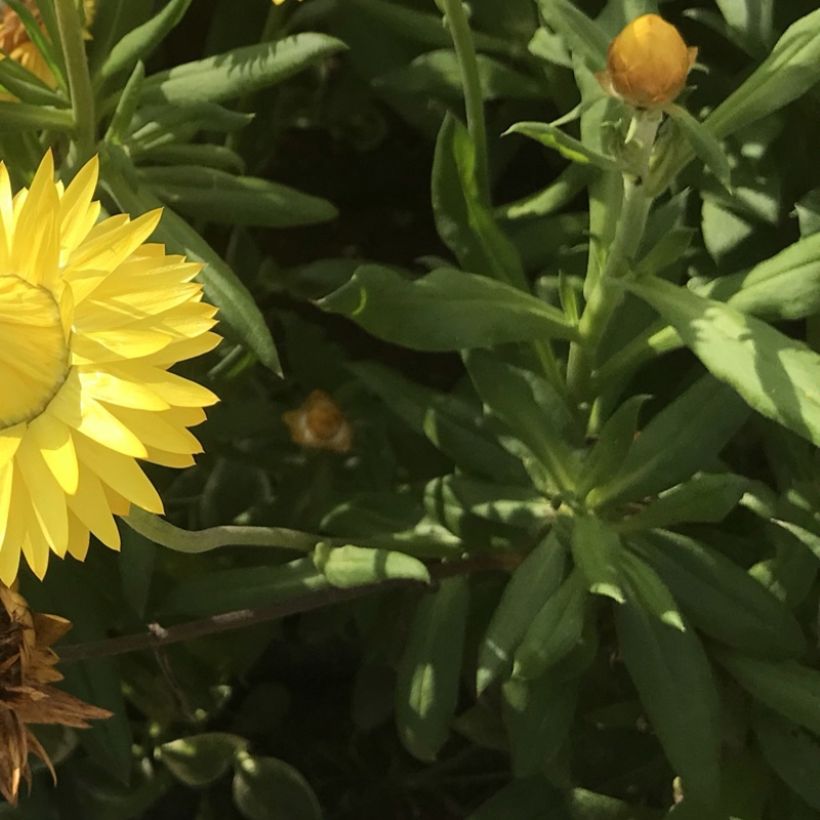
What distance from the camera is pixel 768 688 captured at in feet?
2.77

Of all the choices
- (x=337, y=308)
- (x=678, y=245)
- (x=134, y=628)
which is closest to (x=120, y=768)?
(x=134, y=628)

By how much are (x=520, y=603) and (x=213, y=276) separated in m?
0.34

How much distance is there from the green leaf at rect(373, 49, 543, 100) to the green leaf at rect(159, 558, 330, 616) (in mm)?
439

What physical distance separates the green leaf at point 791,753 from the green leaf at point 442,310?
392mm

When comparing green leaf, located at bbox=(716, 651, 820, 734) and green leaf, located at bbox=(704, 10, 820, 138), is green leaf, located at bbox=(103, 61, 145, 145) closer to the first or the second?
green leaf, located at bbox=(704, 10, 820, 138)

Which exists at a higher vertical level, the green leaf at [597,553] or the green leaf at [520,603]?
the green leaf at [597,553]

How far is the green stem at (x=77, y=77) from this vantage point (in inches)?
28.3

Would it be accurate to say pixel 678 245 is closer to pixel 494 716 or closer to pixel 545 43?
pixel 545 43

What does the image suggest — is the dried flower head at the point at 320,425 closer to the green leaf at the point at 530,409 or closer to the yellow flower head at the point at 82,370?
the green leaf at the point at 530,409

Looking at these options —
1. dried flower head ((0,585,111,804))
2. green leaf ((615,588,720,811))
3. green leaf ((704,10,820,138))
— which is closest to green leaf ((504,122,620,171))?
green leaf ((704,10,820,138))

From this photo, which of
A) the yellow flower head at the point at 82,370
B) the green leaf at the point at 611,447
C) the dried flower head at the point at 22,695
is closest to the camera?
the yellow flower head at the point at 82,370

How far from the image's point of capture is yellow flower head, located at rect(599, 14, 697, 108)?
0.55 meters

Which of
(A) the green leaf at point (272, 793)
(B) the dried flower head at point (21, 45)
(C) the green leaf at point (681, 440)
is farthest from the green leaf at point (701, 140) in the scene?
(A) the green leaf at point (272, 793)

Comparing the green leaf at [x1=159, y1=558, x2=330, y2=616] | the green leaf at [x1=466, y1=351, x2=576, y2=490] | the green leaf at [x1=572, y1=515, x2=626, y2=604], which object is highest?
the green leaf at [x1=466, y1=351, x2=576, y2=490]
